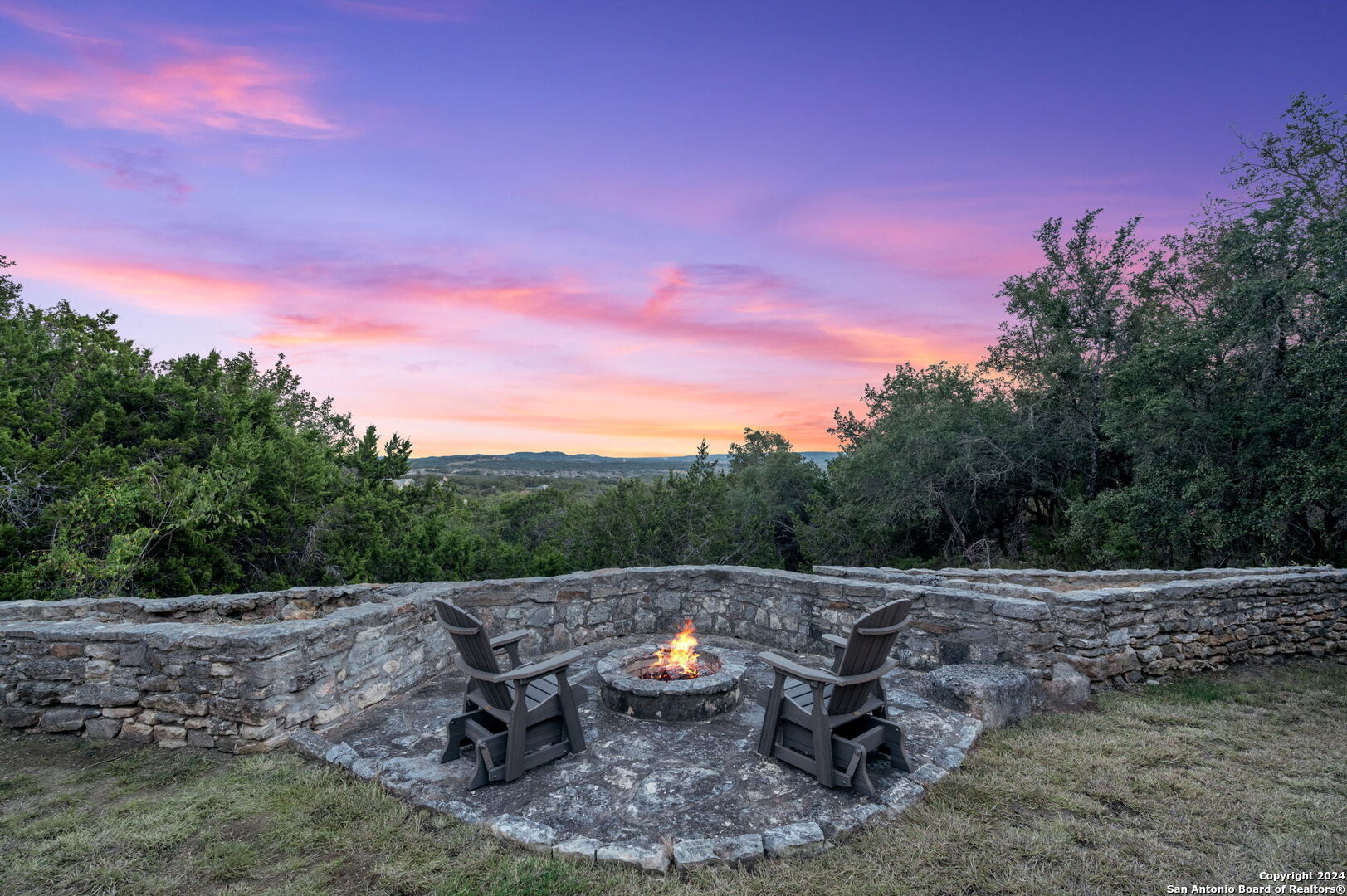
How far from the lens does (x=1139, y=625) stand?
4.81 m

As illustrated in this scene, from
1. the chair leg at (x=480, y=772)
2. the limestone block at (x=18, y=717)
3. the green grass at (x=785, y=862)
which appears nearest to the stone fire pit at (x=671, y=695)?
the chair leg at (x=480, y=772)

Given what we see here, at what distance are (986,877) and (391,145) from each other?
9.28m

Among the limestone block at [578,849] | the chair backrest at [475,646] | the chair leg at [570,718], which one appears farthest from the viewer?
the chair leg at [570,718]

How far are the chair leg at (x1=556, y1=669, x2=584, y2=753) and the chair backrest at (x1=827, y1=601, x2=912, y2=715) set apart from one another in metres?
1.45

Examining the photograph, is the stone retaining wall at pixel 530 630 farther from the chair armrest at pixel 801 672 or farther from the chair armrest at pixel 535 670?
the chair armrest at pixel 801 672

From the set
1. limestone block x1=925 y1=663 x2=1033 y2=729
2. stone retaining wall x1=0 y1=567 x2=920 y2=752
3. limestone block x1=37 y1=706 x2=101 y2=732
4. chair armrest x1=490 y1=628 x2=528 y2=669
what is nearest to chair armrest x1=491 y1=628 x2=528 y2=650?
chair armrest x1=490 y1=628 x2=528 y2=669

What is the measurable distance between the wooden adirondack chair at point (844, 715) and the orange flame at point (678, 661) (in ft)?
3.28

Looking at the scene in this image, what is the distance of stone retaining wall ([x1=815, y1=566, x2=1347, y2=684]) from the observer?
178 inches

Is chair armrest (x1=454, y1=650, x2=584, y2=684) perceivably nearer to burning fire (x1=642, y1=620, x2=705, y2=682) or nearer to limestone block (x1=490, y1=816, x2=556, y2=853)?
limestone block (x1=490, y1=816, x2=556, y2=853)

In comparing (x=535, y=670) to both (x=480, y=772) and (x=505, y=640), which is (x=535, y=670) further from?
(x=505, y=640)

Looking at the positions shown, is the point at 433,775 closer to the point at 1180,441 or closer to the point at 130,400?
the point at 130,400

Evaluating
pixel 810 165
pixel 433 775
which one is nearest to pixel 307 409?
pixel 810 165

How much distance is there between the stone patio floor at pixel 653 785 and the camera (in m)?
2.46

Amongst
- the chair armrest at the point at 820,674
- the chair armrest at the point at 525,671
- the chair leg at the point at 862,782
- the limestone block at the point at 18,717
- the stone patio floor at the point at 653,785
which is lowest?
the limestone block at the point at 18,717
